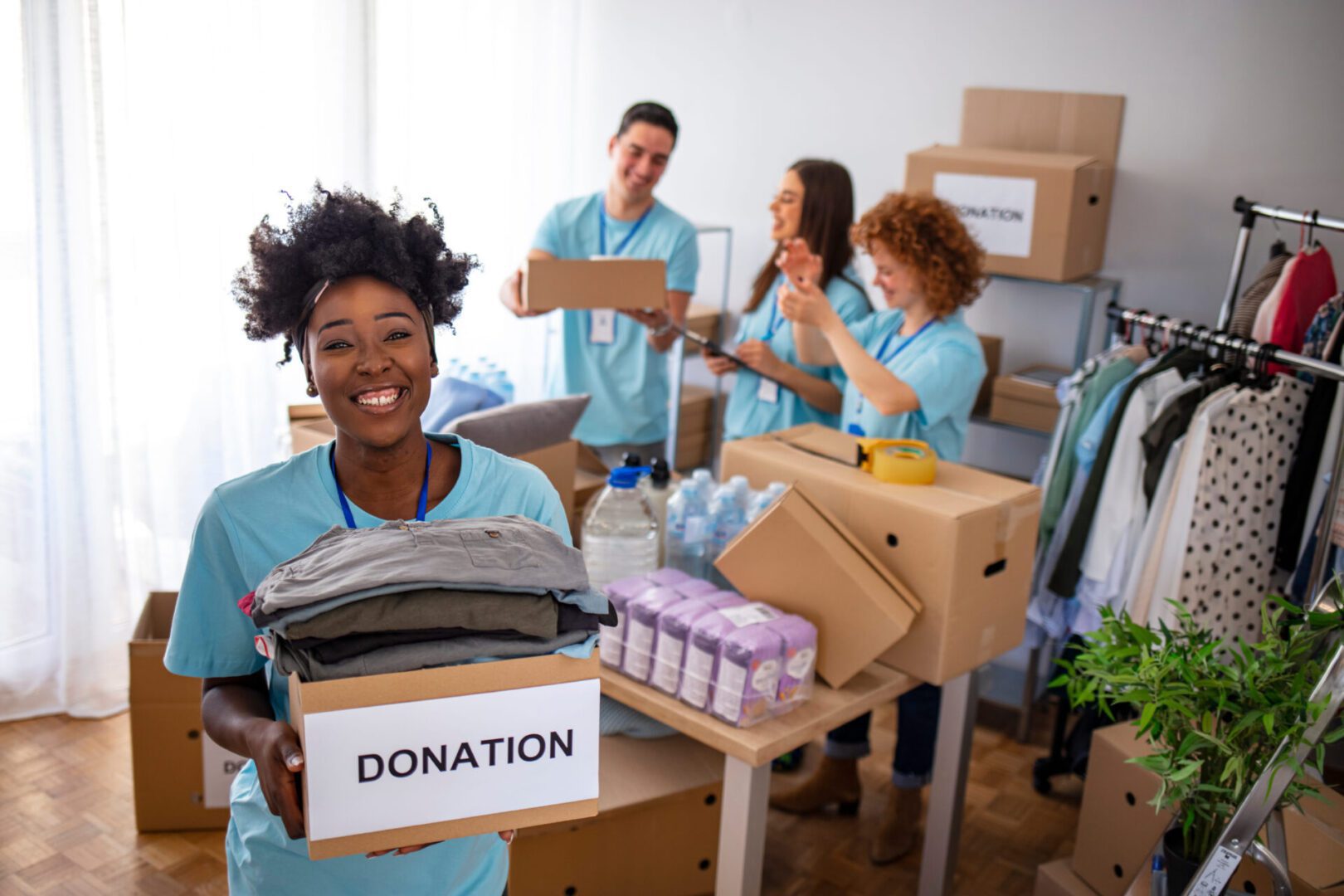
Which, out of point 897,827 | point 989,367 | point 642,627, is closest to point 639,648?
point 642,627

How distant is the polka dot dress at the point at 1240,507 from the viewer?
9.24ft

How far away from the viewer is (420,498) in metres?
1.41

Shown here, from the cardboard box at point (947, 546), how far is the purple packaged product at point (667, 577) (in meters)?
0.30

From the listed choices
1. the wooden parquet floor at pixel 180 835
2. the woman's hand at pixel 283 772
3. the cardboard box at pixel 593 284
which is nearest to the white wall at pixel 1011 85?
the cardboard box at pixel 593 284

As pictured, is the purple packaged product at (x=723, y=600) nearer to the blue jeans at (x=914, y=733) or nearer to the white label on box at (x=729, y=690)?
the white label on box at (x=729, y=690)

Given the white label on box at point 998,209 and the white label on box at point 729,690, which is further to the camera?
the white label on box at point 998,209

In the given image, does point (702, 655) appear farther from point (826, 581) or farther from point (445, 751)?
point (445, 751)

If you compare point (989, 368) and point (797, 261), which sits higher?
point (797, 261)

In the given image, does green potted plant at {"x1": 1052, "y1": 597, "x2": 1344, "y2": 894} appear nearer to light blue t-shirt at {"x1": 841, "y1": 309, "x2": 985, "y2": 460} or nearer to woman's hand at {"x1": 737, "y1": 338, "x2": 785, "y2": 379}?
light blue t-shirt at {"x1": 841, "y1": 309, "x2": 985, "y2": 460}

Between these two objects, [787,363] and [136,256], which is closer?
[136,256]

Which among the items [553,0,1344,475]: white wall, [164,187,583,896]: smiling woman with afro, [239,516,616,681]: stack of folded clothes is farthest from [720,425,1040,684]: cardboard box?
[553,0,1344,475]: white wall

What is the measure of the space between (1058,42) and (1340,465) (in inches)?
68.7

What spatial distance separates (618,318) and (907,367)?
38.2 inches

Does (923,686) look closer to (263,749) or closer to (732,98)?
(263,749)
